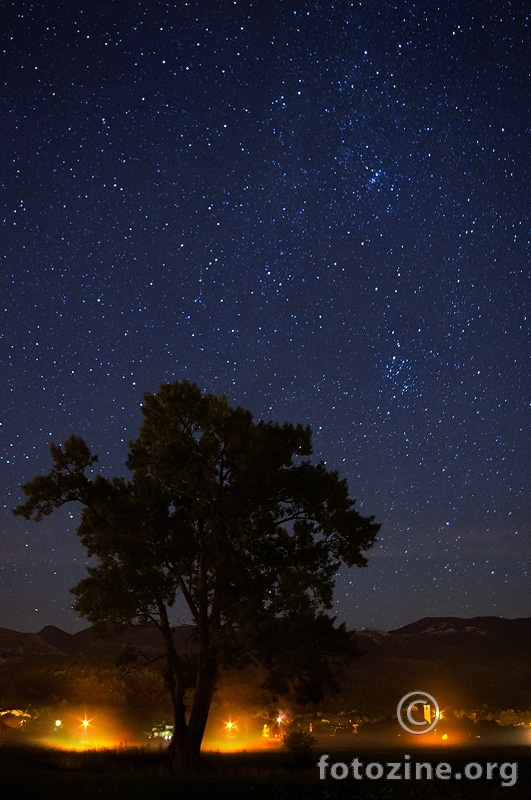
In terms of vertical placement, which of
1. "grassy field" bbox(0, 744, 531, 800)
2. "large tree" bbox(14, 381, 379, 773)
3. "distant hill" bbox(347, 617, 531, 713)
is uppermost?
"large tree" bbox(14, 381, 379, 773)

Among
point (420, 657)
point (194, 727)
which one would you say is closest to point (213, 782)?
point (194, 727)

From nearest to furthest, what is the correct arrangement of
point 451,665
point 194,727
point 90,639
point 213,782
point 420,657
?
point 213,782
point 194,727
point 451,665
point 420,657
point 90,639

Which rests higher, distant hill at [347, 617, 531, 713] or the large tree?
the large tree

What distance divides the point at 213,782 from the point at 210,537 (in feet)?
28.6

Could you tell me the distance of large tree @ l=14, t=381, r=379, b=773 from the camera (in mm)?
25703

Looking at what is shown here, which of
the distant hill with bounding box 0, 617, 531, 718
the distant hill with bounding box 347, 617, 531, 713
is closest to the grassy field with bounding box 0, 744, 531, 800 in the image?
the distant hill with bounding box 0, 617, 531, 718

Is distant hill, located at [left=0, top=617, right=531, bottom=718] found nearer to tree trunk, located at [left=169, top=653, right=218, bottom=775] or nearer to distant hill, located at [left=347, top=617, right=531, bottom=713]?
distant hill, located at [left=347, top=617, right=531, bottom=713]

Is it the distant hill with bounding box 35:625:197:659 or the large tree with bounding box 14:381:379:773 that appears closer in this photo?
the large tree with bounding box 14:381:379:773

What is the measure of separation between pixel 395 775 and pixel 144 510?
13206 millimetres

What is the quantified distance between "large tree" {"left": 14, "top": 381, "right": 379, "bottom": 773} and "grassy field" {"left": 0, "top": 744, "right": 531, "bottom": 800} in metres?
2.38

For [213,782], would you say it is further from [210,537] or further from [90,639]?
[90,639]

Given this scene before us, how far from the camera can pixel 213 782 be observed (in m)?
20.6

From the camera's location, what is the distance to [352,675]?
91.6 meters

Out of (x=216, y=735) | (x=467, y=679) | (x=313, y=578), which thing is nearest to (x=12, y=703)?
(x=216, y=735)
